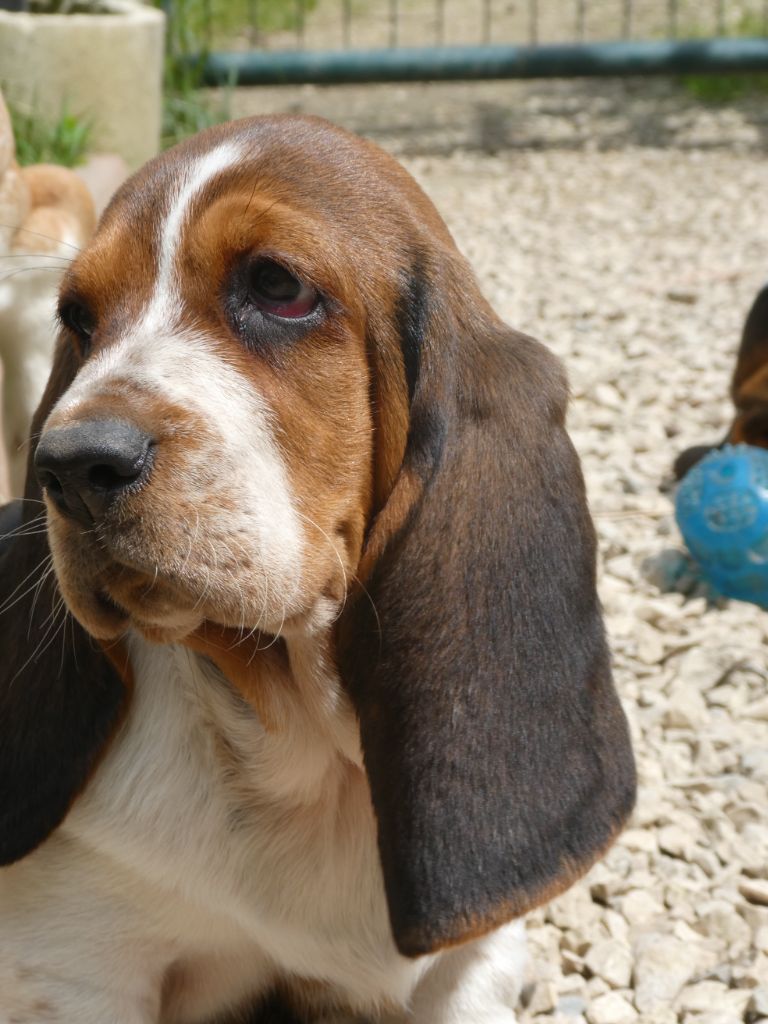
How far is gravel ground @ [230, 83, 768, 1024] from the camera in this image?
333 cm

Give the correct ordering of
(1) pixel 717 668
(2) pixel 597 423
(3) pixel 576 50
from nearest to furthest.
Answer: (1) pixel 717 668 → (2) pixel 597 423 → (3) pixel 576 50

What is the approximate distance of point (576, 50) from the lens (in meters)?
10.6

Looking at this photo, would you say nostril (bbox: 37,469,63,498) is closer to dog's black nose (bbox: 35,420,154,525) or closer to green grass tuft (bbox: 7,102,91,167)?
dog's black nose (bbox: 35,420,154,525)

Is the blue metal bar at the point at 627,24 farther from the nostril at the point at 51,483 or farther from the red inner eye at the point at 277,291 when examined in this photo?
the nostril at the point at 51,483

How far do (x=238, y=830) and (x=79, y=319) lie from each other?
0.97 m

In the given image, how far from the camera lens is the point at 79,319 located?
2715mm

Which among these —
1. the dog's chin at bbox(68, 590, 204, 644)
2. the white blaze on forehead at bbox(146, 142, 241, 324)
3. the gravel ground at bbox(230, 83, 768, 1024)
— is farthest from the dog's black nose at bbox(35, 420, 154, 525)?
the gravel ground at bbox(230, 83, 768, 1024)

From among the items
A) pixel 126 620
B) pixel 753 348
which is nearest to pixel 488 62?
pixel 753 348

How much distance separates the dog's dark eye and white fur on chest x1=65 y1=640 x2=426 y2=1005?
593mm

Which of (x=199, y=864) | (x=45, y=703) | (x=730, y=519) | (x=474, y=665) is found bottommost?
(x=730, y=519)

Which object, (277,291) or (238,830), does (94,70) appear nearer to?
(277,291)

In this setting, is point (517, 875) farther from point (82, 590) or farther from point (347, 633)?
point (82, 590)

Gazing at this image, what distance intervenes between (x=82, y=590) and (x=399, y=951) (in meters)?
0.81

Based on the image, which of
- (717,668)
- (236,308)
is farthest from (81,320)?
(717,668)
